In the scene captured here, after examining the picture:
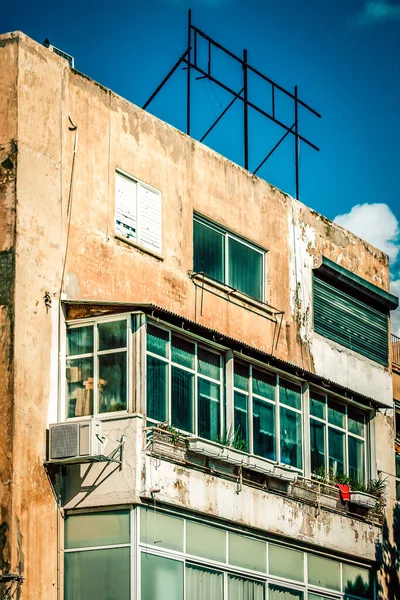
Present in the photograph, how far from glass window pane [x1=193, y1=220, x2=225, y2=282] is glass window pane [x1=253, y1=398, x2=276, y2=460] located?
3.20 metres

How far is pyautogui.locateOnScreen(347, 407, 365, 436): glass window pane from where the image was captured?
35.7m

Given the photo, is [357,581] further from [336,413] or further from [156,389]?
[156,389]

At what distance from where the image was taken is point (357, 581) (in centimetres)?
3425

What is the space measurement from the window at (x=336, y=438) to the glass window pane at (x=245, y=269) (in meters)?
2.78

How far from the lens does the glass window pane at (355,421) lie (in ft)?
117

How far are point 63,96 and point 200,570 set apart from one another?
380 inches

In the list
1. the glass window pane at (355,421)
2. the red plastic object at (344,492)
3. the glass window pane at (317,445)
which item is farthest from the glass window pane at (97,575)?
the glass window pane at (355,421)

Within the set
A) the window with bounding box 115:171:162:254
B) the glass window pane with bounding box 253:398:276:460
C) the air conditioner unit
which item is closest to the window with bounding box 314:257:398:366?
the glass window pane with bounding box 253:398:276:460

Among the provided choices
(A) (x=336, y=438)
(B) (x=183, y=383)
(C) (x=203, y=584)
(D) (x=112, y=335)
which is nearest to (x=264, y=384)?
(B) (x=183, y=383)

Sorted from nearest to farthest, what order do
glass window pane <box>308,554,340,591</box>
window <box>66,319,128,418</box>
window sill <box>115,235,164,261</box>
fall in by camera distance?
window <box>66,319,128,418</box>
window sill <box>115,235,164,261</box>
glass window pane <box>308,554,340,591</box>

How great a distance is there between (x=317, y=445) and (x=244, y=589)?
15.9 ft

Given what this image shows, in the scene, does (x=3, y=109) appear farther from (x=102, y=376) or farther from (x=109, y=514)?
(x=109, y=514)

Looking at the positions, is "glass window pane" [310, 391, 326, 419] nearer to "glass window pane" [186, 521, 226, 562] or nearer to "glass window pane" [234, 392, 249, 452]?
"glass window pane" [234, 392, 249, 452]

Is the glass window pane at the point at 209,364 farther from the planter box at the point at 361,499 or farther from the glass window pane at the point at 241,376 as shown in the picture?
the planter box at the point at 361,499
